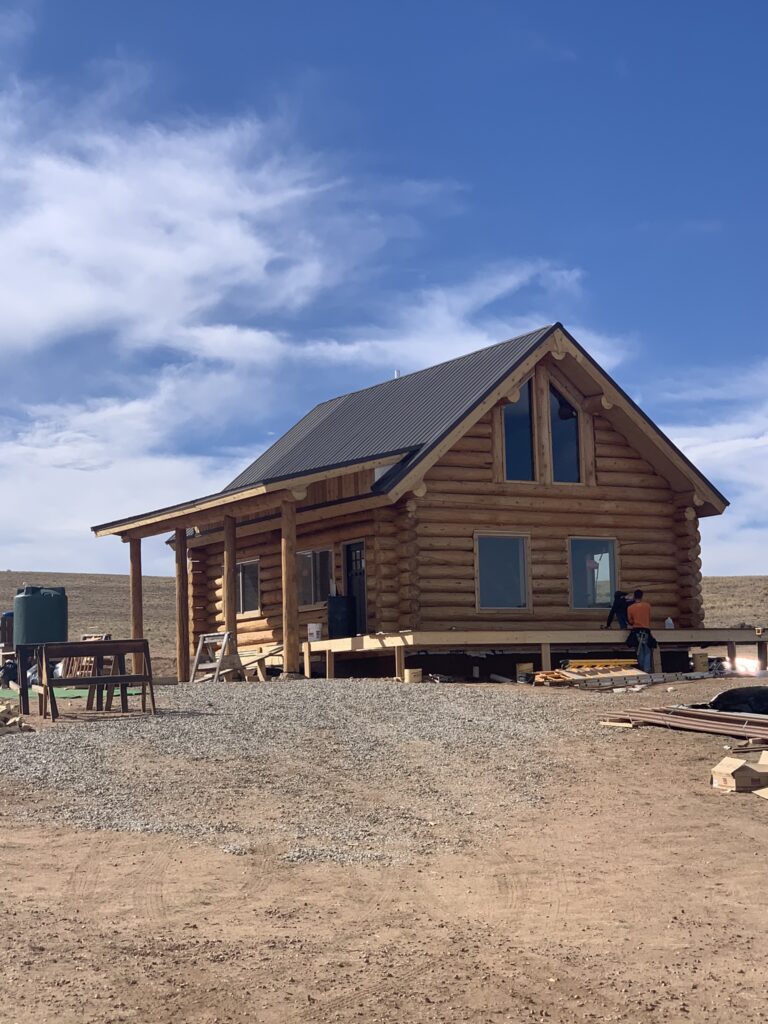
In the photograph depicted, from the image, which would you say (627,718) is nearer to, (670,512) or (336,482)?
(336,482)

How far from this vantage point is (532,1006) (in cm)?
661

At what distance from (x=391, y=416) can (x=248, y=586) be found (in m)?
4.74

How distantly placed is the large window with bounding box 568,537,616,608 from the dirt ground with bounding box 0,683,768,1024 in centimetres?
1369

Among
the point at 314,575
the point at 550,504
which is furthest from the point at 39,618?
the point at 550,504

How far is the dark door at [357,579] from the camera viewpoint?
23641 mm

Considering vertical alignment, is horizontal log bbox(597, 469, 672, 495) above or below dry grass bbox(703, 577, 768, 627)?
above

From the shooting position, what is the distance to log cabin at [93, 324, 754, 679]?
2269 centimetres

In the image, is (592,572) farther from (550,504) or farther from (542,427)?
(542,427)

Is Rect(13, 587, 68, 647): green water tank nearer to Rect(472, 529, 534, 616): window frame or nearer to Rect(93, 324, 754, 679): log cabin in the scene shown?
Rect(93, 324, 754, 679): log cabin

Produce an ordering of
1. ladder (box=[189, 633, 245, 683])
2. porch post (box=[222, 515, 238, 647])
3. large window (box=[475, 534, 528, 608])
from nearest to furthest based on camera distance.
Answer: ladder (box=[189, 633, 245, 683]) → porch post (box=[222, 515, 238, 647]) → large window (box=[475, 534, 528, 608])

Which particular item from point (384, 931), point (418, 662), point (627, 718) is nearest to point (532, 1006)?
point (384, 931)

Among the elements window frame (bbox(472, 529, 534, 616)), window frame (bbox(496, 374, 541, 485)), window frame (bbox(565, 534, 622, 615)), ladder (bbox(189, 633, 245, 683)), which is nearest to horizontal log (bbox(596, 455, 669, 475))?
window frame (bbox(565, 534, 622, 615))

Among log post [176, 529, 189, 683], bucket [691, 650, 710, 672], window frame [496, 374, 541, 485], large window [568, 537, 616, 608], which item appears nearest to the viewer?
bucket [691, 650, 710, 672]

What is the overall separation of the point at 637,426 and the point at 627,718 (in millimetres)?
10601
